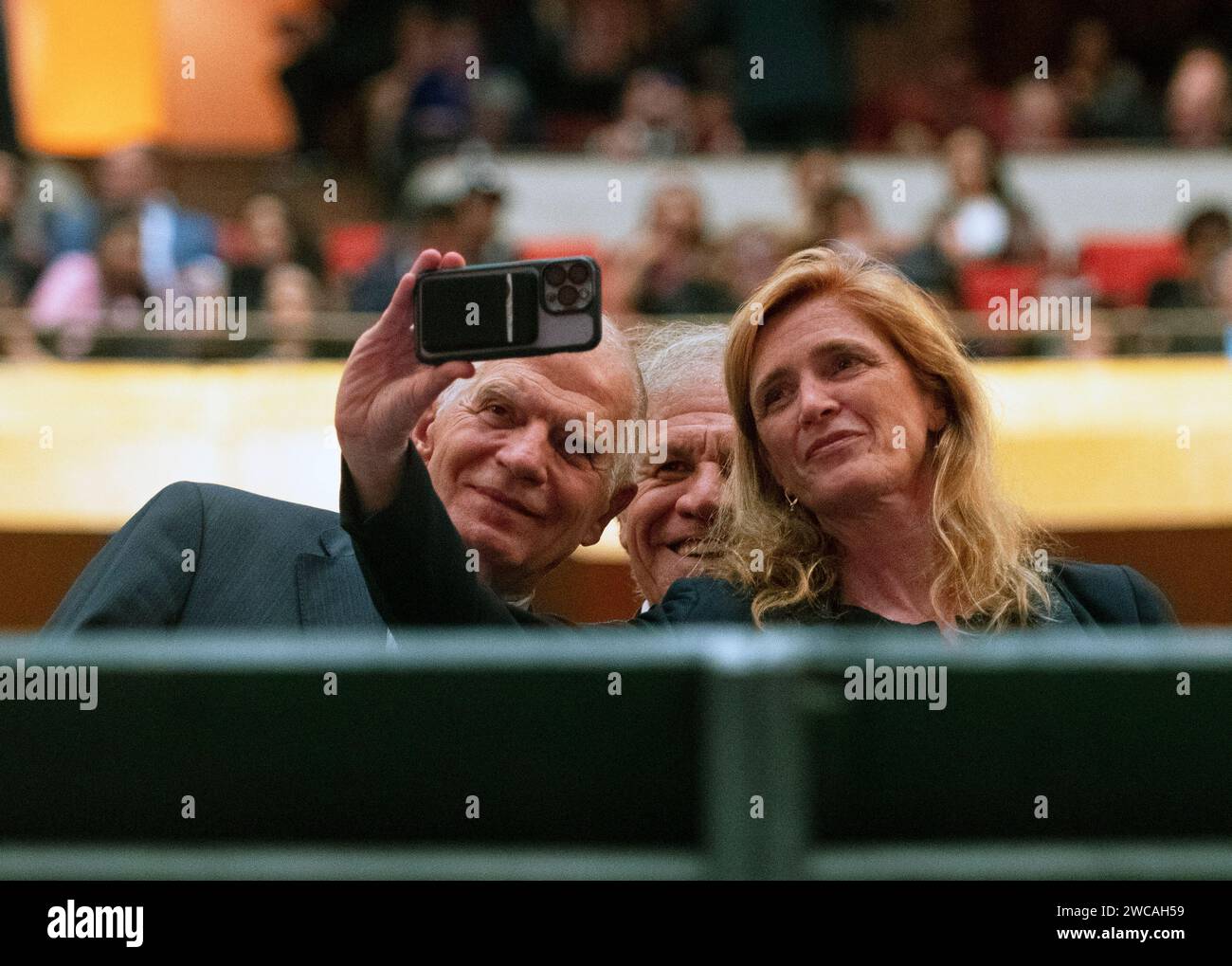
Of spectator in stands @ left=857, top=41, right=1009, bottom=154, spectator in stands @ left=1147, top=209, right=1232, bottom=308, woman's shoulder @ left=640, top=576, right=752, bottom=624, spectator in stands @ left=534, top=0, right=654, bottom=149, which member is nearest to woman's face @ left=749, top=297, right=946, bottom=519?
woman's shoulder @ left=640, top=576, right=752, bottom=624

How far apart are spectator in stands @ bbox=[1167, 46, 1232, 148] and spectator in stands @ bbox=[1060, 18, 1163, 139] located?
0.09 m

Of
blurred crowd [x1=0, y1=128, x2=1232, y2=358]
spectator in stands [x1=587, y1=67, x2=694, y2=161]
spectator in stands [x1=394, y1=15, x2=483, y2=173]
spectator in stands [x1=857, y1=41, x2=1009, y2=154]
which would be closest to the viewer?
blurred crowd [x1=0, y1=128, x2=1232, y2=358]

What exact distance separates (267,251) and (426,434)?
58.7 inches

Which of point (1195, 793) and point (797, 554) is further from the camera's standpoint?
point (1195, 793)

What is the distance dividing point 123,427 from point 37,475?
122 millimetres

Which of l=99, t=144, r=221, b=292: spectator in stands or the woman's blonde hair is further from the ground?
l=99, t=144, r=221, b=292: spectator in stands

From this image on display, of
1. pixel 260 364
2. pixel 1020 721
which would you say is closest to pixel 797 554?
pixel 1020 721

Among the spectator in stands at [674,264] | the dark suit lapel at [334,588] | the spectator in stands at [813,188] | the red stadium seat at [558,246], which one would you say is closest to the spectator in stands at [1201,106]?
the spectator in stands at [813,188]

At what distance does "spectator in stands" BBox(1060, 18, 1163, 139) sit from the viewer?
4762 mm

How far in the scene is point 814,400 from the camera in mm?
1609

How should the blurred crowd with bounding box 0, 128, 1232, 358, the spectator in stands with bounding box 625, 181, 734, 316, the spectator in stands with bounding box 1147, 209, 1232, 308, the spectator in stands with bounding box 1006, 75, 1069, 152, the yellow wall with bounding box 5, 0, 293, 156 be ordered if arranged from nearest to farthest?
the spectator in stands with bounding box 625, 181, 734, 316
the blurred crowd with bounding box 0, 128, 1232, 358
the spectator in stands with bounding box 1147, 209, 1232, 308
the spectator in stands with bounding box 1006, 75, 1069, 152
the yellow wall with bounding box 5, 0, 293, 156

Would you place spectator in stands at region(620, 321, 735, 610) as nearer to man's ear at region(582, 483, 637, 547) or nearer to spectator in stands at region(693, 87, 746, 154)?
man's ear at region(582, 483, 637, 547)

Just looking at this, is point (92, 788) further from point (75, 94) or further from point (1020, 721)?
point (75, 94)

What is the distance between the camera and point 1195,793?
176cm
